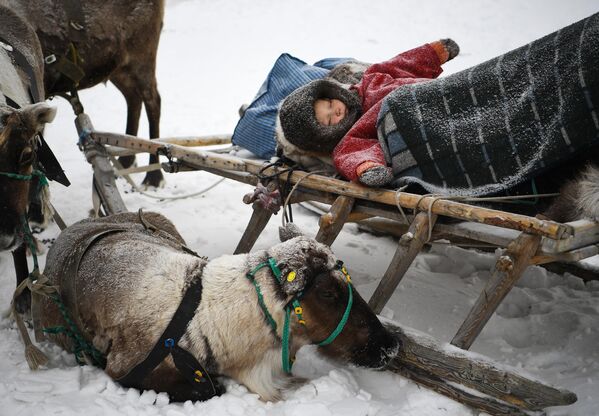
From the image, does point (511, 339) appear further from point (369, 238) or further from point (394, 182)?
point (369, 238)

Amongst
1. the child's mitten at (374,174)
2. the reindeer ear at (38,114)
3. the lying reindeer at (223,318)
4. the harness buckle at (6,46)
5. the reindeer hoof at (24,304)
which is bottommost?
the reindeer hoof at (24,304)

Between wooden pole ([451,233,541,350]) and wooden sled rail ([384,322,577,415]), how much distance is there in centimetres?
11

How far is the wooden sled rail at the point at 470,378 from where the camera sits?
6.88 ft

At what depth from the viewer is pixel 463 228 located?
2.62m

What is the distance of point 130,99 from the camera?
18.8ft

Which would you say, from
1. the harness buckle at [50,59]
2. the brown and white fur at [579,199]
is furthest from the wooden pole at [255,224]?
the harness buckle at [50,59]

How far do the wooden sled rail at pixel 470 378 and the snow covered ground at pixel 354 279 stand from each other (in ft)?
0.23

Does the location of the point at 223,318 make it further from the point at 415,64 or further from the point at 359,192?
the point at 415,64

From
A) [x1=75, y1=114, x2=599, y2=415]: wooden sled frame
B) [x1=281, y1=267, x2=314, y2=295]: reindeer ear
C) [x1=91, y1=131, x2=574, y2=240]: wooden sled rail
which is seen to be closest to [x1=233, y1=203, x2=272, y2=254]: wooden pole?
[x1=91, y1=131, x2=574, y2=240]: wooden sled rail

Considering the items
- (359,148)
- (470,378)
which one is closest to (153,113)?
(359,148)

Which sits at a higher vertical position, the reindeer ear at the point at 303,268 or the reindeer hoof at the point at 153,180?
the reindeer ear at the point at 303,268

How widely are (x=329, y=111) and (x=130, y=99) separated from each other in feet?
10.4

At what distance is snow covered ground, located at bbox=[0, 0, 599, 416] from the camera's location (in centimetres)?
226

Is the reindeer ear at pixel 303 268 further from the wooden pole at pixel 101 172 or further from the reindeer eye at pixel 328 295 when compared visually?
the wooden pole at pixel 101 172
